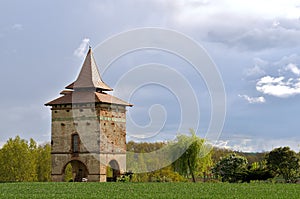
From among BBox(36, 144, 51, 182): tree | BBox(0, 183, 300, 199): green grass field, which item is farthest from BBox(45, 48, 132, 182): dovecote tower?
BBox(0, 183, 300, 199): green grass field

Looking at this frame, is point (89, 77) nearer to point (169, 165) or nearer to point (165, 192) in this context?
point (169, 165)

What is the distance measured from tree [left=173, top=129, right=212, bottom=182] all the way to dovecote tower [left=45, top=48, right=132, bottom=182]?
419 inches

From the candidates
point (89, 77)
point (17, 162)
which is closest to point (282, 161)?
point (89, 77)

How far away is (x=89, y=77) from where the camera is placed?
43.0 m

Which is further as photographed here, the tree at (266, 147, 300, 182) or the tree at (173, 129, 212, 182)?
the tree at (173, 129, 212, 182)

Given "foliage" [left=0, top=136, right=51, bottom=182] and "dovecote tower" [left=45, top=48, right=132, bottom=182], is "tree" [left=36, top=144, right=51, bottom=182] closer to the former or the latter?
"foliage" [left=0, top=136, right=51, bottom=182]

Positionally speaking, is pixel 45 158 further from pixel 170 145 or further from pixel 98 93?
pixel 98 93

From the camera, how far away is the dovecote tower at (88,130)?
4053 centimetres

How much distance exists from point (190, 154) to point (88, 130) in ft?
48.0

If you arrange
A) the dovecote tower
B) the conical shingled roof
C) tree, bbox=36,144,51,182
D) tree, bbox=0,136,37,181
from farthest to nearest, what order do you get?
1. tree, bbox=36,144,51,182
2. tree, bbox=0,136,37,181
3. the conical shingled roof
4. the dovecote tower

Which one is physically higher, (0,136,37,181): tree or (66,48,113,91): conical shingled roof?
(66,48,113,91): conical shingled roof

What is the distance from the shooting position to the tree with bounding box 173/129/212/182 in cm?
5200

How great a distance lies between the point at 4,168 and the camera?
52312mm

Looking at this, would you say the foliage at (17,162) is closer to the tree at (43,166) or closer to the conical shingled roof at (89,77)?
the tree at (43,166)
